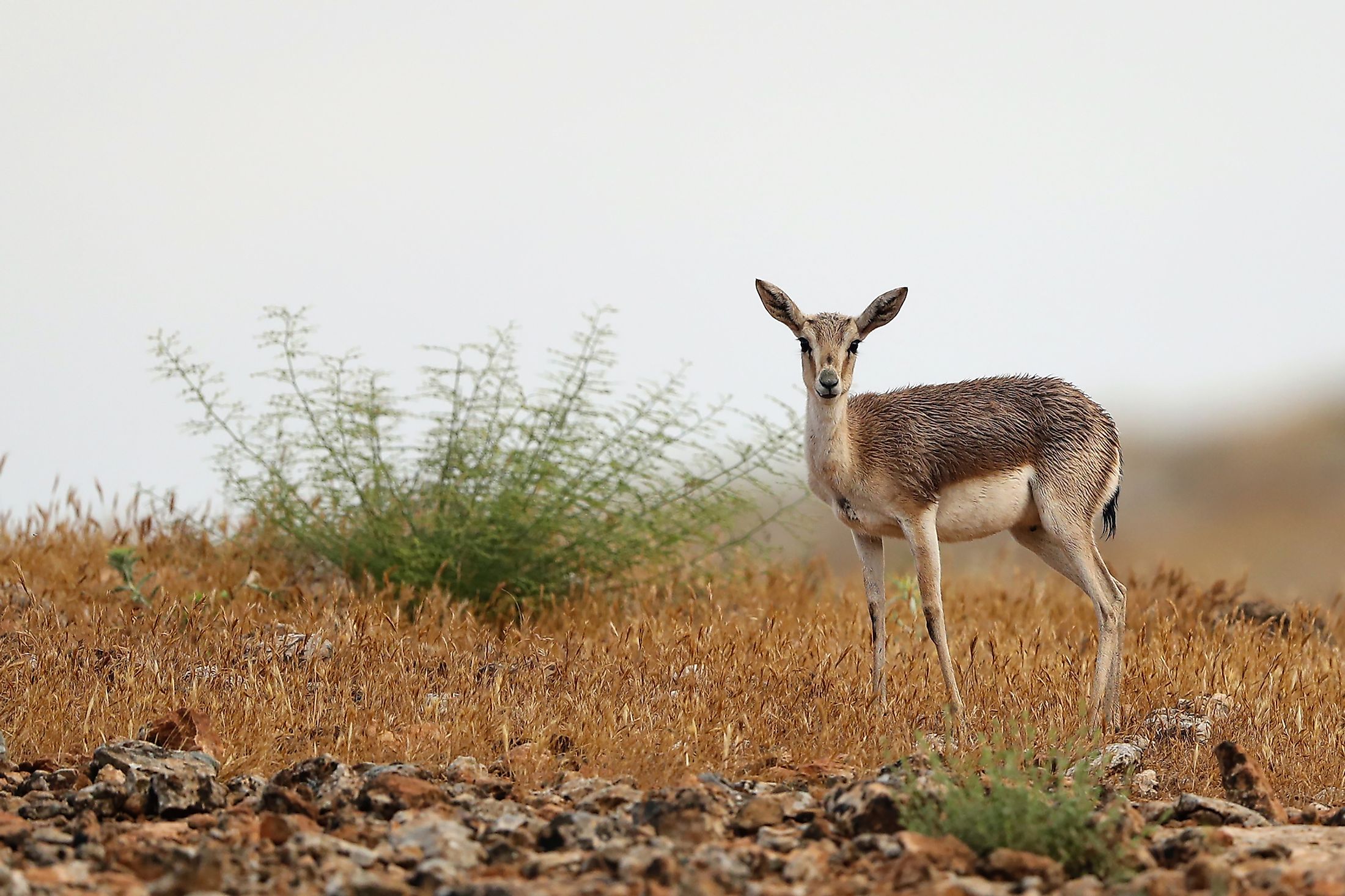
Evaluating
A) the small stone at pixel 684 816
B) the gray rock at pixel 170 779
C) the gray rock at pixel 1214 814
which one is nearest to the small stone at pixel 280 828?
the gray rock at pixel 170 779

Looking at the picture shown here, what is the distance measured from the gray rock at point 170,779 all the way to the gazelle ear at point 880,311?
421cm

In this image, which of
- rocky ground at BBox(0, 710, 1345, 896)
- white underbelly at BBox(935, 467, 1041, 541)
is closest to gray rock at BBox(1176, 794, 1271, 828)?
rocky ground at BBox(0, 710, 1345, 896)

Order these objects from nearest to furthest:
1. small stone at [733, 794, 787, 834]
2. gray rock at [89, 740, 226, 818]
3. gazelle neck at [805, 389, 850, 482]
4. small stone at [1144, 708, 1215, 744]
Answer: small stone at [733, 794, 787, 834], gray rock at [89, 740, 226, 818], small stone at [1144, 708, 1215, 744], gazelle neck at [805, 389, 850, 482]

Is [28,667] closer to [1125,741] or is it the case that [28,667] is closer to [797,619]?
[797,619]

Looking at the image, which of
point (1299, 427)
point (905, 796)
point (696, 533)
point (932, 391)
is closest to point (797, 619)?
point (696, 533)

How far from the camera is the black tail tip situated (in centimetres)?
872

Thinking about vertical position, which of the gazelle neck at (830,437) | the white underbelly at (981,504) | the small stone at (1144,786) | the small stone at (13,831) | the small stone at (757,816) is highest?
the gazelle neck at (830,437)

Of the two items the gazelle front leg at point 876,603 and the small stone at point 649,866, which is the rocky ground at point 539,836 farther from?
the gazelle front leg at point 876,603

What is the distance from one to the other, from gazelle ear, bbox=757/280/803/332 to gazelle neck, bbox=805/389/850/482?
446 millimetres

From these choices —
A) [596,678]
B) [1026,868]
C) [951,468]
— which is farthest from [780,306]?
[1026,868]

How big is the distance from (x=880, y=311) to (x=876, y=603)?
1.74 meters

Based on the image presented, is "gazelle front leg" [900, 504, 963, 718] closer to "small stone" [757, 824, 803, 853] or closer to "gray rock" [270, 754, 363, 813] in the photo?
"small stone" [757, 824, 803, 853]

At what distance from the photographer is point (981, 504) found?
8.02 meters

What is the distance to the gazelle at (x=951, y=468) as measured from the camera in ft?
25.4
